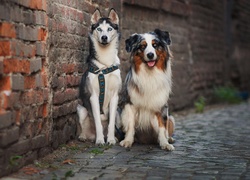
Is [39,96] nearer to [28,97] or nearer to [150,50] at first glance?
[28,97]

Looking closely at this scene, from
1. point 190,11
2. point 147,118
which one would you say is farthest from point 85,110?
point 190,11

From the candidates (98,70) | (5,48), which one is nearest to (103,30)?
(98,70)

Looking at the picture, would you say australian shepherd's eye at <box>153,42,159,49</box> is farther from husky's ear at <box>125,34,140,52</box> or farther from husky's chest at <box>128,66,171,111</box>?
husky's chest at <box>128,66,171,111</box>

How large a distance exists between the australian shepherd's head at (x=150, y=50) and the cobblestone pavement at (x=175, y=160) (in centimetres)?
104

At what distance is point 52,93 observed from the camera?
5965 millimetres

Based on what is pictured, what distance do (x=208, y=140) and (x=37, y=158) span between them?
280 centimetres

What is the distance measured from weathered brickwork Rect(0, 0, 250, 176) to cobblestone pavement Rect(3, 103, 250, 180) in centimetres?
38

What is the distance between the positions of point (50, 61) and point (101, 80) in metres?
0.95

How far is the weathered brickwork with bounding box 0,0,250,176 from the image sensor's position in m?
4.59

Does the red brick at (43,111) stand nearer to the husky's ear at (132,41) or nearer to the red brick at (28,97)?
the red brick at (28,97)

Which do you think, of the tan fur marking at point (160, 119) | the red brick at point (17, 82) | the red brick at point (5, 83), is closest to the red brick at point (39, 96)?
the red brick at point (17, 82)

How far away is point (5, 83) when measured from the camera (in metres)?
4.54

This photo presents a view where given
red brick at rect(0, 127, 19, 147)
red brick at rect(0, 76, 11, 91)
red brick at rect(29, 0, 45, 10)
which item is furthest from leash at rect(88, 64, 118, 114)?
red brick at rect(0, 76, 11, 91)

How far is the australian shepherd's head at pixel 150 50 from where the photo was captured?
21.2ft
